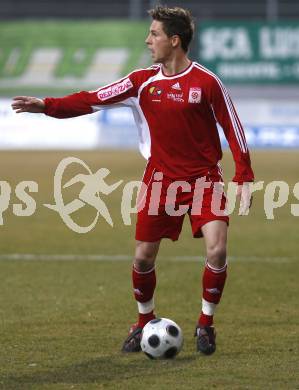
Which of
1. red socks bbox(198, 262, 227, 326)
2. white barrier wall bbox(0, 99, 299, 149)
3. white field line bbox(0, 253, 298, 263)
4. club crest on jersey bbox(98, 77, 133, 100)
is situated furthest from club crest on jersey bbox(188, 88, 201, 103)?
white barrier wall bbox(0, 99, 299, 149)

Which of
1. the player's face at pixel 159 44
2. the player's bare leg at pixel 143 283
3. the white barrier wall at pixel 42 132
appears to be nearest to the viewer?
the player's face at pixel 159 44

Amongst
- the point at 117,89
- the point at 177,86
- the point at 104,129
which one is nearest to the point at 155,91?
the point at 177,86

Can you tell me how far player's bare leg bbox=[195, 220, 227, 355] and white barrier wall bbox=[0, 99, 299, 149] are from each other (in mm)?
22081

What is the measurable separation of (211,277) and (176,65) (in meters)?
1.56

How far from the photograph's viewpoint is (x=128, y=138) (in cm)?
3052

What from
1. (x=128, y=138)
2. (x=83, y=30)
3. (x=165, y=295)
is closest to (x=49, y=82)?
(x=83, y=30)

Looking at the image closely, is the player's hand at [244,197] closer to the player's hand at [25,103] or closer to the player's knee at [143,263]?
the player's knee at [143,263]

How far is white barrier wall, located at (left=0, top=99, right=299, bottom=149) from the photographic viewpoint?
Result: 98.2 ft

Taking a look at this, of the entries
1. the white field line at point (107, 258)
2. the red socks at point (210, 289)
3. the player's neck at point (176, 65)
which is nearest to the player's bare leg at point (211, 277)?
the red socks at point (210, 289)

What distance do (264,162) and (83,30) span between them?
32.5 ft

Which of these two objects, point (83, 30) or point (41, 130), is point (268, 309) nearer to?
point (41, 130)

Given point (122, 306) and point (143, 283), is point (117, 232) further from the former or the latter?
point (143, 283)

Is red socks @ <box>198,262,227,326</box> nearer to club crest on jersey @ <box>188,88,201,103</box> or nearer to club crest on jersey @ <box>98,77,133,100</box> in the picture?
club crest on jersey @ <box>188,88,201,103</box>

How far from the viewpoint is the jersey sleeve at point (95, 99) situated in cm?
774
